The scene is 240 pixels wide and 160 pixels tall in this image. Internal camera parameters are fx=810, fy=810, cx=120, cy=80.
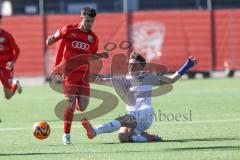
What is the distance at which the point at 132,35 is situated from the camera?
115 ft

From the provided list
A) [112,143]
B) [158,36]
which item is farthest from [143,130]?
[158,36]

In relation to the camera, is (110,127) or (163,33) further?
(163,33)

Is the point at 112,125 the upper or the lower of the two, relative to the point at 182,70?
lower

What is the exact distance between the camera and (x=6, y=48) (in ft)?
62.7

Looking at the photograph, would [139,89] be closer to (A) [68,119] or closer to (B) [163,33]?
(A) [68,119]

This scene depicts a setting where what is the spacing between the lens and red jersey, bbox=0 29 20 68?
1889cm

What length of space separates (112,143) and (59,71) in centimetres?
176

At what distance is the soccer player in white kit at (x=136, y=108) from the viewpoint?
12867 mm

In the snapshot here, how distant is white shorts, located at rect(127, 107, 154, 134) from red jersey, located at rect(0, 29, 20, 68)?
21.3 feet

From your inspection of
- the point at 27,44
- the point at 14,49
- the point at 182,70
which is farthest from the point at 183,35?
the point at 182,70

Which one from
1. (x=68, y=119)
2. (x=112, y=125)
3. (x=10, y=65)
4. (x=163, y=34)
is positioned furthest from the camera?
(x=163, y=34)

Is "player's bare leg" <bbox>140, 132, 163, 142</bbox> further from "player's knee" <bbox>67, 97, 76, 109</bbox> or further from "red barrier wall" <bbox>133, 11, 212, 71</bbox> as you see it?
"red barrier wall" <bbox>133, 11, 212, 71</bbox>

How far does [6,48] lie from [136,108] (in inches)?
266

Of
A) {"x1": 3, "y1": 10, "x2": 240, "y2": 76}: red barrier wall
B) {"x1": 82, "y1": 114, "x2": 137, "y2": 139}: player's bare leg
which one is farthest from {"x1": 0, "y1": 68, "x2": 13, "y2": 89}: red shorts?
{"x1": 3, "y1": 10, "x2": 240, "y2": 76}: red barrier wall
